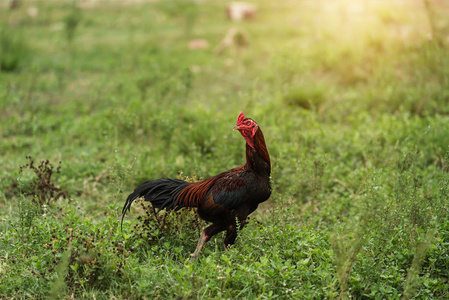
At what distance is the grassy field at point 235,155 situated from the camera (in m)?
3.29

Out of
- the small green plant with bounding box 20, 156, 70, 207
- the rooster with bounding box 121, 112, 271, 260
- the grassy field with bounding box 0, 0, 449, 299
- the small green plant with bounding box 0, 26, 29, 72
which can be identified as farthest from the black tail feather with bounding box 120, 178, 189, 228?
the small green plant with bounding box 0, 26, 29, 72

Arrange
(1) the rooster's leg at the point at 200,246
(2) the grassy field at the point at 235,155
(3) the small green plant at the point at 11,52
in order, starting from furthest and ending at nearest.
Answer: (3) the small green plant at the point at 11,52 < (1) the rooster's leg at the point at 200,246 < (2) the grassy field at the point at 235,155

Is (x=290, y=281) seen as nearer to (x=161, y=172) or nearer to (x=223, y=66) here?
(x=161, y=172)

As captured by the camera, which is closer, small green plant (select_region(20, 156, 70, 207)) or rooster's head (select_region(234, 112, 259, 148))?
rooster's head (select_region(234, 112, 259, 148))

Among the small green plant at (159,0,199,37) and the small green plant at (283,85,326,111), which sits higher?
the small green plant at (159,0,199,37)

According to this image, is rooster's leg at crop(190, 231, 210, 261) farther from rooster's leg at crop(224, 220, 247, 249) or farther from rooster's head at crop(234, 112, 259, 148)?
rooster's head at crop(234, 112, 259, 148)

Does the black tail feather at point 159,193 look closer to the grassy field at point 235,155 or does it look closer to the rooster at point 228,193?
the rooster at point 228,193

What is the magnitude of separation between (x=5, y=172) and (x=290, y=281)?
3.83m

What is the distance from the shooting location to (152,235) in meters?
3.92

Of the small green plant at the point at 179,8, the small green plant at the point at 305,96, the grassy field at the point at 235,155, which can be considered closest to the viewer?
the grassy field at the point at 235,155

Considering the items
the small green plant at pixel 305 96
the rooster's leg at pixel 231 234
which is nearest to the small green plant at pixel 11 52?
→ the small green plant at pixel 305 96

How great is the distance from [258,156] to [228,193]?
42 centimetres

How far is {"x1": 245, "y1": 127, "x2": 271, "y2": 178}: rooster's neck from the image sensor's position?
368cm

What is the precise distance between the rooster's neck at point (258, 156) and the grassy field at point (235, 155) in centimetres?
31
